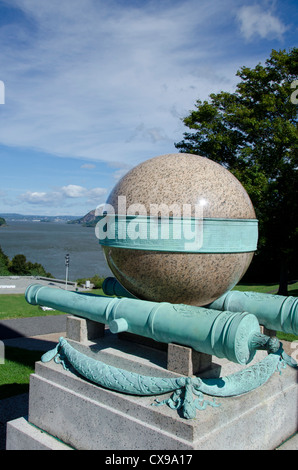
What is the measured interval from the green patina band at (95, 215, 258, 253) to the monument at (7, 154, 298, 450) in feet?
0.04

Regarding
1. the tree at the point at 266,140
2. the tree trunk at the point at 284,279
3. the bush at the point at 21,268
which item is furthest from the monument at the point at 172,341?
the bush at the point at 21,268

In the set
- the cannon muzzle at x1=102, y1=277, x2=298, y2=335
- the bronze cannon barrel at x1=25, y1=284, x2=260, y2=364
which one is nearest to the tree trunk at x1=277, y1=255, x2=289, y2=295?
the cannon muzzle at x1=102, y1=277, x2=298, y2=335

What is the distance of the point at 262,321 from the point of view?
4.60 metres

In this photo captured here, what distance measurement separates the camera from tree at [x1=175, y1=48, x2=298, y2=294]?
17859 millimetres

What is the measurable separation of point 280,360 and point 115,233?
7.73ft

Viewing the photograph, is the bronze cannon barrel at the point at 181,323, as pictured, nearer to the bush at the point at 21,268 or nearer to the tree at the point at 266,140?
the tree at the point at 266,140

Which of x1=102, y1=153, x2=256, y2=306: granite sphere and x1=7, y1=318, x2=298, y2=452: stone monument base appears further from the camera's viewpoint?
x1=102, y1=153, x2=256, y2=306: granite sphere

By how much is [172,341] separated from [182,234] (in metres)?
1.04

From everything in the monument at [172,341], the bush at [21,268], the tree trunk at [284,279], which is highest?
the monument at [172,341]

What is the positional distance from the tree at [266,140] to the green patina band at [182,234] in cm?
1313

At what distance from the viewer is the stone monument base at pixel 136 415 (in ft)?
11.6

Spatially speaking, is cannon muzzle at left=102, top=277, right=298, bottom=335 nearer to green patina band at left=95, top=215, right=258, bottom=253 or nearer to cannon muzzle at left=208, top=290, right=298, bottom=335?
cannon muzzle at left=208, top=290, right=298, bottom=335

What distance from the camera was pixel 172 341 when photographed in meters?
3.94

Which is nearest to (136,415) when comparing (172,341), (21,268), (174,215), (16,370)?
(172,341)
